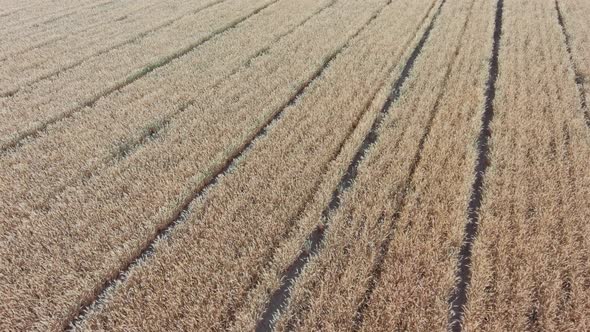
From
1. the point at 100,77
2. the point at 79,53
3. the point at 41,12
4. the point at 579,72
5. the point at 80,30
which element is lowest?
the point at 100,77

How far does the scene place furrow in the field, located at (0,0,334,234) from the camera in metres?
6.16

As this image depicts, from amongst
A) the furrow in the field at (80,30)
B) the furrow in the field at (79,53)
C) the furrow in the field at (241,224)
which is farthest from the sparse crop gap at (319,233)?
the furrow in the field at (80,30)

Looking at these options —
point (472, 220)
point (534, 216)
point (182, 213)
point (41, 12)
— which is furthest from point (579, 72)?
point (41, 12)

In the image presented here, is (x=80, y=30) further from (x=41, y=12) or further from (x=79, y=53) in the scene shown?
(x=41, y=12)

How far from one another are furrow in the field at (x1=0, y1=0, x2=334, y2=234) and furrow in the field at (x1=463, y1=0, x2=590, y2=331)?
613cm

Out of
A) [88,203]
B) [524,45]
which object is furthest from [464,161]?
[524,45]

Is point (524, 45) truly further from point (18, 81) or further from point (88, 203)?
point (18, 81)

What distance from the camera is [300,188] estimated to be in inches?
234

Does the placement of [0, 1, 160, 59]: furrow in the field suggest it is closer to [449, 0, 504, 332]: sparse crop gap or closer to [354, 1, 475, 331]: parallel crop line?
[354, 1, 475, 331]: parallel crop line

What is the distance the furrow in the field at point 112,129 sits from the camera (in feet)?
20.2

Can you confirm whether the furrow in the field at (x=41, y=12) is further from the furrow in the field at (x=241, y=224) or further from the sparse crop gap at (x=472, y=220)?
the sparse crop gap at (x=472, y=220)

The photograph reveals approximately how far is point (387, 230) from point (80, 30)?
15332 millimetres

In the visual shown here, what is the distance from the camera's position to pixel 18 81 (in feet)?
34.3

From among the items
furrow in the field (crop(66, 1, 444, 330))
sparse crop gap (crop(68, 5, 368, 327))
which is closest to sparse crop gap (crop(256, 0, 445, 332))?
furrow in the field (crop(66, 1, 444, 330))
